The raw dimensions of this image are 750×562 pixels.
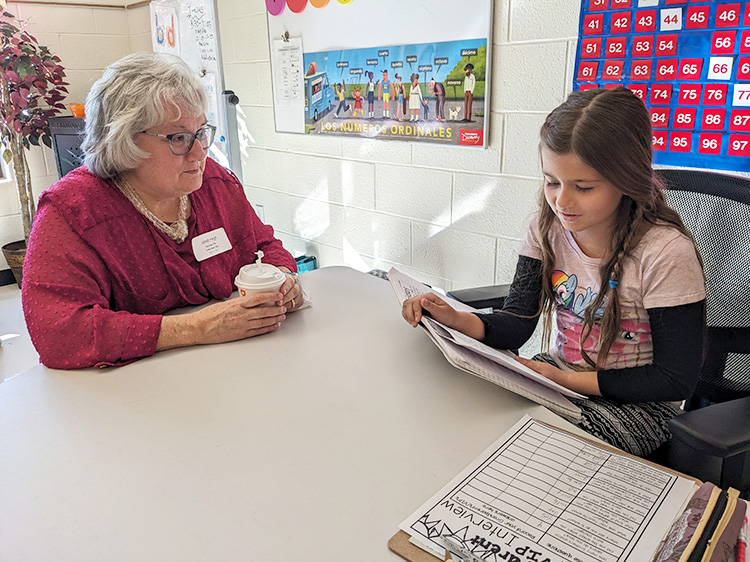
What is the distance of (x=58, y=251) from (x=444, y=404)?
0.89 metres

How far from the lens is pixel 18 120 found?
3398 millimetres

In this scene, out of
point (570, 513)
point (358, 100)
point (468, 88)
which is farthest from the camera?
point (358, 100)

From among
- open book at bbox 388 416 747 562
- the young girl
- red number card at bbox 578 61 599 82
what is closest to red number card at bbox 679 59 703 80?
red number card at bbox 578 61 599 82

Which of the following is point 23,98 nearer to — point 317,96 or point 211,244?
point 317,96

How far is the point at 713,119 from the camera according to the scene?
1.54 m

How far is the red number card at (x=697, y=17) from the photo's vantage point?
1504 mm

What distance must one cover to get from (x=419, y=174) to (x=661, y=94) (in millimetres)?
941

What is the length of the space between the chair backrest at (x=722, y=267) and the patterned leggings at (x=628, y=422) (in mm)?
142

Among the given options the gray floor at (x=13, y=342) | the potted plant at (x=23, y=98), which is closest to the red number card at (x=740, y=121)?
the gray floor at (x=13, y=342)

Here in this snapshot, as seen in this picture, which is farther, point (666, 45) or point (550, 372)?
point (666, 45)

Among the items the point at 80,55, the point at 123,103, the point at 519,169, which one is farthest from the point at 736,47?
the point at 80,55

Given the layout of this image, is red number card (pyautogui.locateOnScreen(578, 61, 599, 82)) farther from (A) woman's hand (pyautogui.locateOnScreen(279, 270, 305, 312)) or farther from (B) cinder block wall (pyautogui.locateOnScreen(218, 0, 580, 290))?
(A) woman's hand (pyautogui.locateOnScreen(279, 270, 305, 312))

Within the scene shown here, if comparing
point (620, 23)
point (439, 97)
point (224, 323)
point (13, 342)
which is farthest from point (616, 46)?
point (13, 342)

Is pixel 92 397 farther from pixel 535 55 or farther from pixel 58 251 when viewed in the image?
pixel 535 55
